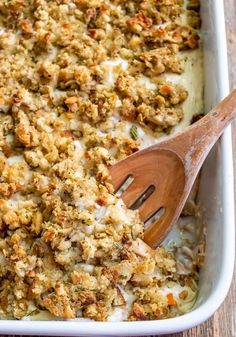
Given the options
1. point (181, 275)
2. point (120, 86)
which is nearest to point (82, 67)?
point (120, 86)

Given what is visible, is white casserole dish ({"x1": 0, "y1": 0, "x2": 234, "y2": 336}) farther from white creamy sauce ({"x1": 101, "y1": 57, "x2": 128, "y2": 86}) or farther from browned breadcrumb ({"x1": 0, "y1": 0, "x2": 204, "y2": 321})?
white creamy sauce ({"x1": 101, "y1": 57, "x2": 128, "y2": 86})

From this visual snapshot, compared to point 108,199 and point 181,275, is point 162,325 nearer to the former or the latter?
point 181,275

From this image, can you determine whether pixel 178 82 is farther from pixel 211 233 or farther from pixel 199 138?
pixel 211 233

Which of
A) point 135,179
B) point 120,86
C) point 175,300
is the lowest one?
point 175,300

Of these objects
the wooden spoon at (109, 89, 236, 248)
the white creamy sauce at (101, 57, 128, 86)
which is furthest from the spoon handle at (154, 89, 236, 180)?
the white creamy sauce at (101, 57, 128, 86)

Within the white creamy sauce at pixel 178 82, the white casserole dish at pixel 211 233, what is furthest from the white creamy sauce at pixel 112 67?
the white casserole dish at pixel 211 233

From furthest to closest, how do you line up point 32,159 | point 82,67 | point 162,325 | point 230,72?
1. point 230,72
2. point 82,67
3. point 32,159
4. point 162,325

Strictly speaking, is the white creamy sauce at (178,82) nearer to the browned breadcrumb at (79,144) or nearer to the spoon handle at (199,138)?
the browned breadcrumb at (79,144)
